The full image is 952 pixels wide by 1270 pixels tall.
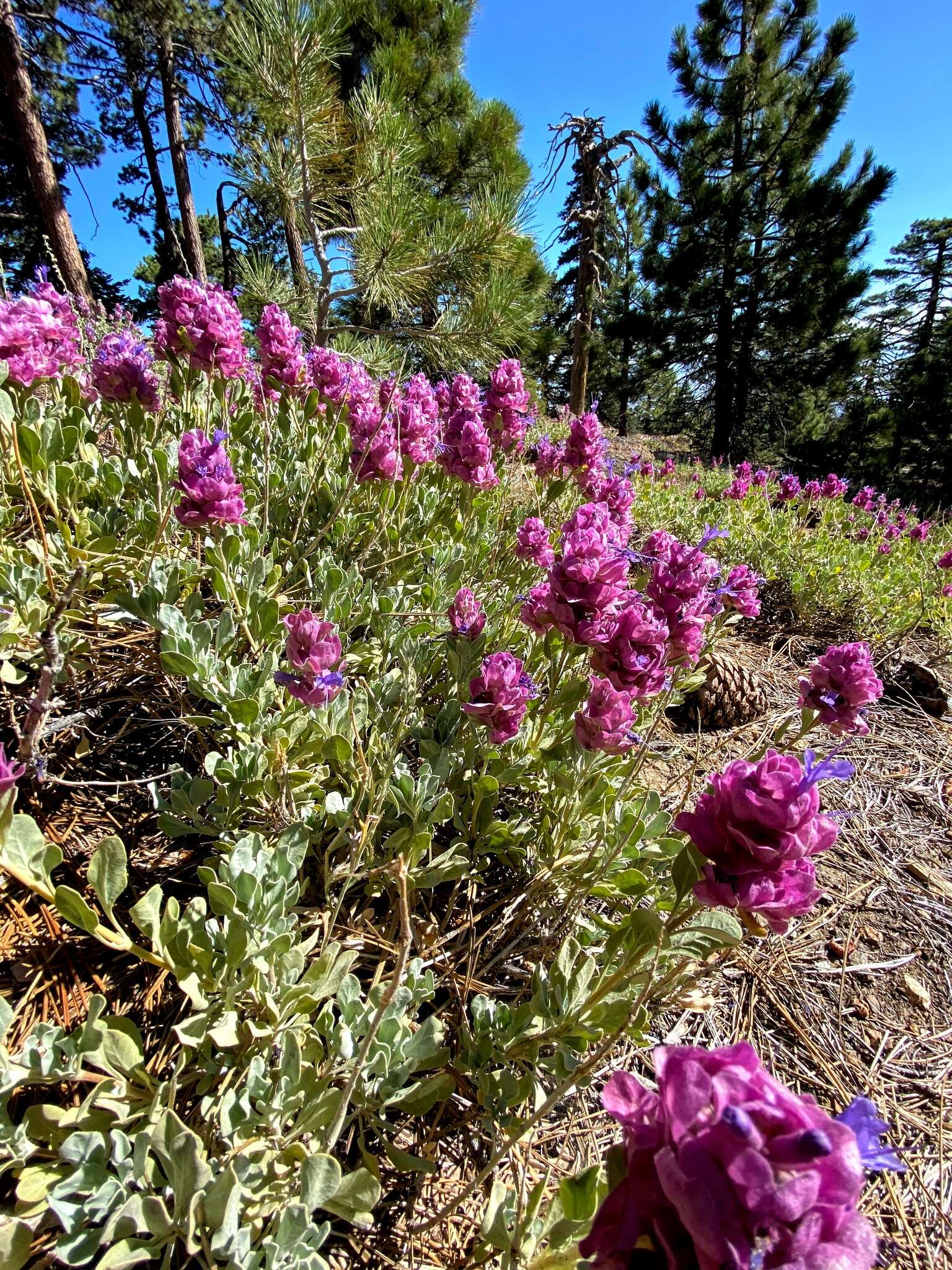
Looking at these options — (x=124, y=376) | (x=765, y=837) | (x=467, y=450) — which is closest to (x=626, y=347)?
(x=467, y=450)

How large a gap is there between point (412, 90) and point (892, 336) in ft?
54.1

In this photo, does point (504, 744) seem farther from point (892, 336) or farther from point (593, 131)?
point (892, 336)

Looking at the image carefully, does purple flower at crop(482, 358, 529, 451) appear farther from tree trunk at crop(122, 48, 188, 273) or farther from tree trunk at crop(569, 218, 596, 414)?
tree trunk at crop(122, 48, 188, 273)

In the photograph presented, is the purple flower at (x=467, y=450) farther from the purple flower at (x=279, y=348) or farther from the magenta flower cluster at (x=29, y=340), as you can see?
the magenta flower cluster at (x=29, y=340)

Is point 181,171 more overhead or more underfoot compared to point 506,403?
more overhead

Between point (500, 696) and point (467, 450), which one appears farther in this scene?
point (467, 450)

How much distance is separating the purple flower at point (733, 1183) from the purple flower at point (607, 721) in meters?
0.73

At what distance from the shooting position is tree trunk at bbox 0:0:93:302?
Answer: 736 cm

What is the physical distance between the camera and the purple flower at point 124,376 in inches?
79.1

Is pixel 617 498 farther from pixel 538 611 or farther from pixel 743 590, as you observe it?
pixel 538 611

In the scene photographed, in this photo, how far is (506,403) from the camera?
269 centimetres

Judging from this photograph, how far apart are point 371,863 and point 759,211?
19.6m

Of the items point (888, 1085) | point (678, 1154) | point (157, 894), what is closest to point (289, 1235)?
point (157, 894)

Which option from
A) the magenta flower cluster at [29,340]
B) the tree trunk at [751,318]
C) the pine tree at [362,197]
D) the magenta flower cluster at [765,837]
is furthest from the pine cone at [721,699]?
the tree trunk at [751,318]
